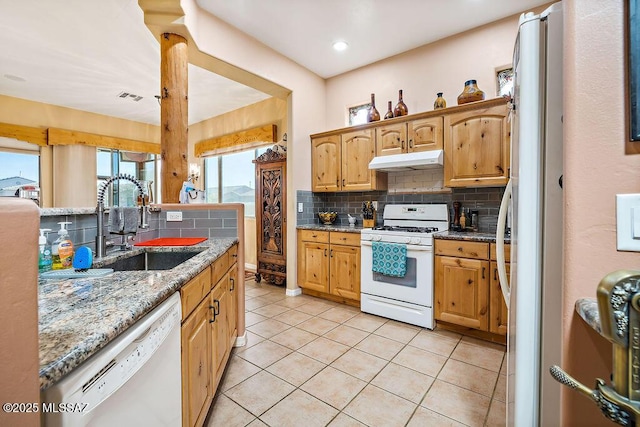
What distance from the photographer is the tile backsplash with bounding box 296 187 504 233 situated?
280 centimetres

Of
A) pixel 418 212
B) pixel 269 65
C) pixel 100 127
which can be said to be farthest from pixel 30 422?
pixel 100 127

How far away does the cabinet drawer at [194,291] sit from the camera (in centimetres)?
112

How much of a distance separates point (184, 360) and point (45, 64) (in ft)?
15.5

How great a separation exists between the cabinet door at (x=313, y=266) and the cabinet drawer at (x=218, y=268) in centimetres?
164

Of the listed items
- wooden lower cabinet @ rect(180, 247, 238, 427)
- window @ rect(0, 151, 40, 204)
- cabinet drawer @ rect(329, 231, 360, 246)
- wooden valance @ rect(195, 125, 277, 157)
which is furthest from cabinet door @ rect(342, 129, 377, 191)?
window @ rect(0, 151, 40, 204)

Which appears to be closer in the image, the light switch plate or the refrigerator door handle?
the light switch plate

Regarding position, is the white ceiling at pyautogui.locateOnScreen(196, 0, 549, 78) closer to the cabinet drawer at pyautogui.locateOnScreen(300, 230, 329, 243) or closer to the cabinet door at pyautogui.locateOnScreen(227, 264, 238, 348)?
the cabinet drawer at pyautogui.locateOnScreen(300, 230, 329, 243)

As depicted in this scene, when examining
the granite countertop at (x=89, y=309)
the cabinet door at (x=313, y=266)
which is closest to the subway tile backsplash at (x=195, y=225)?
the granite countertop at (x=89, y=309)

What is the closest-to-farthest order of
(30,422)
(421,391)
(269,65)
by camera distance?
1. (30,422)
2. (421,391)
3. (269,65)

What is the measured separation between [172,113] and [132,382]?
7.59ft

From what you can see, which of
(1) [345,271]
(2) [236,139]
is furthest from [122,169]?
(1) [345,271]

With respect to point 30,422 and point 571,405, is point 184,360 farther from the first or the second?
point 571,405

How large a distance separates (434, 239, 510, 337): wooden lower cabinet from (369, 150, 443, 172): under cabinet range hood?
78cm

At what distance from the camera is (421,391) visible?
5.81 ft
